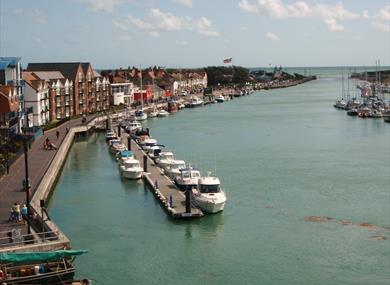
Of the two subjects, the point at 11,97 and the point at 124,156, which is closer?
the point at 124,156

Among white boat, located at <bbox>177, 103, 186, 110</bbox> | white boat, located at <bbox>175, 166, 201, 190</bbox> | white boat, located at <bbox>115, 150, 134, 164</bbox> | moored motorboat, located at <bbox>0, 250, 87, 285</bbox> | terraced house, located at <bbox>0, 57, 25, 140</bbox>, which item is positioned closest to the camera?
moored motorboat, located at <bbox>0, 250, 87, 285</bbox>

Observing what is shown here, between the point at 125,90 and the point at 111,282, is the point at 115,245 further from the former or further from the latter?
the point at 125,90

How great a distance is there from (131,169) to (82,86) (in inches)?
1683

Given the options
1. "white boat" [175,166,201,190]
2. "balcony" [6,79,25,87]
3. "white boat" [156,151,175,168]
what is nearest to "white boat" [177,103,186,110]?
"balcony" [6,79,25,87]

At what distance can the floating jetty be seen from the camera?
29413mm

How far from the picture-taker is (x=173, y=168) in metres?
39.8

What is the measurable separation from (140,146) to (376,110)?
47.8 m

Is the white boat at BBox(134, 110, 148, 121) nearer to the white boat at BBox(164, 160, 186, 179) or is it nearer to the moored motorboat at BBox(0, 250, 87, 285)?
the white boat at BBox(164, 160, 186, 179)

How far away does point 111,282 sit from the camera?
71.8 ft

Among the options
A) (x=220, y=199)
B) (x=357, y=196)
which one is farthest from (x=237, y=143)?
(x=220, y=199)

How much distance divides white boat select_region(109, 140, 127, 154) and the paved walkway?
4.34 m

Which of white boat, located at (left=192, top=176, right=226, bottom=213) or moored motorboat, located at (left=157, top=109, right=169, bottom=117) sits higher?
moored motorboat, located at (left=157, top=109, right=169, bottom=117)

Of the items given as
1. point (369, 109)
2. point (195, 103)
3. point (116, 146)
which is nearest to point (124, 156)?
point (116, 146)

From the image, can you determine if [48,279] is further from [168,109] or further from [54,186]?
[168,109]
